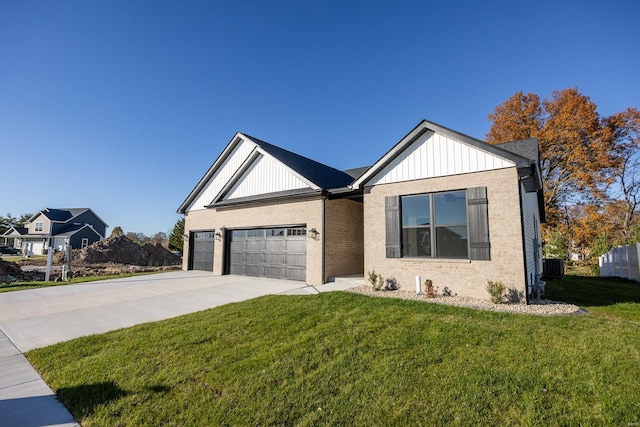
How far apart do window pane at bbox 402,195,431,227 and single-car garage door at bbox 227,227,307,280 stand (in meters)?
4.47

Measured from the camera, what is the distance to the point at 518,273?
7566 mm

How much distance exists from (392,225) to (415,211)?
0.87 meters

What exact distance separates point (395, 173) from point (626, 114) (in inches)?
823

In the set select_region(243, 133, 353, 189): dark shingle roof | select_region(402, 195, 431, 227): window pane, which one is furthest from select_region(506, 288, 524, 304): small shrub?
select_region(243, 133, 353, 189): dark shingle roof

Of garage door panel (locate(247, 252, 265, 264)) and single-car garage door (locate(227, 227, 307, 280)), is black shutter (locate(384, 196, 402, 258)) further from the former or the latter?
garage door panel (locate(247, 252, 265, 264))

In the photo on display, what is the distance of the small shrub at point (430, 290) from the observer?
27.2 ft

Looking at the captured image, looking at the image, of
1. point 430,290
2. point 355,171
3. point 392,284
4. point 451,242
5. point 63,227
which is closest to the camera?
point 430,290

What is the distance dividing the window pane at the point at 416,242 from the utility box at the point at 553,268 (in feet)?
35.6

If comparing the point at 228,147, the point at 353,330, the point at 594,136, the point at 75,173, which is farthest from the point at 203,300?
the point at 594,136

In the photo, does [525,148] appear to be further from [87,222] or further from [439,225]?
[87,222]

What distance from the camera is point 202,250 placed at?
17578mm

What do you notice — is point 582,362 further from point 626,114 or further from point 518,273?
point 626,114

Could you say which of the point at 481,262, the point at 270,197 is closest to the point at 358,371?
the point at 481,262

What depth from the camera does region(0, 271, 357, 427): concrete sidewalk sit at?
3.39m
